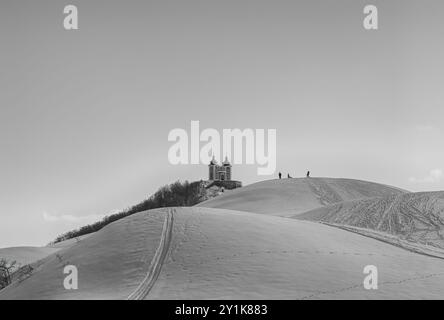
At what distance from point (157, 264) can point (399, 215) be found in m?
14.2

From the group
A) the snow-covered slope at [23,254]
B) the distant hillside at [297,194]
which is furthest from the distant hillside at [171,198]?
the snow-covered slope at [23,254]

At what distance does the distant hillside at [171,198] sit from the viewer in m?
106

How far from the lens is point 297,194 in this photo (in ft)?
157

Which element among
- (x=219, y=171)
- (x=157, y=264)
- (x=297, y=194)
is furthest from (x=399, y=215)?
(x=219, y=171)

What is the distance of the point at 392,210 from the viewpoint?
2411 cm

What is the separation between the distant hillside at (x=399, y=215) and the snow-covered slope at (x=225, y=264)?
16.6 ft

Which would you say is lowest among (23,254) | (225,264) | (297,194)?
(23,254)

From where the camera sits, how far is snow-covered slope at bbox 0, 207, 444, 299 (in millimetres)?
11086

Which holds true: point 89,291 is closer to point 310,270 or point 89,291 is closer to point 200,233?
point 200,233

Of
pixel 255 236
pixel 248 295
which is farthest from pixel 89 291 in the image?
pixel 255 236

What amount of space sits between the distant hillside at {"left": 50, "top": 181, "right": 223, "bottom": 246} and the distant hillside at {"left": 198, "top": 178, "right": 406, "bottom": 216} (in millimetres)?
52099

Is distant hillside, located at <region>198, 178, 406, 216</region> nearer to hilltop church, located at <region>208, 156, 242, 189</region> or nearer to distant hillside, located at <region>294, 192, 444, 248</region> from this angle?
distant hillside, located at <region>294, 192, 444, 248</region>

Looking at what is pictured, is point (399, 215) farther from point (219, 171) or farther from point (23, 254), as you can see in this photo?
point (219, 171)

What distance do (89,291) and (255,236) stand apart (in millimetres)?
4837
